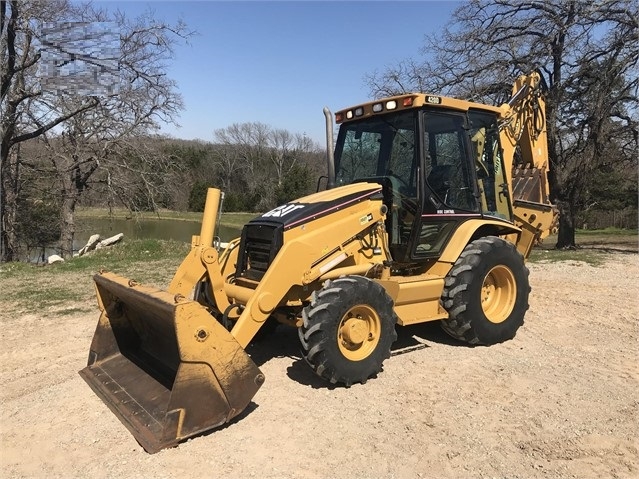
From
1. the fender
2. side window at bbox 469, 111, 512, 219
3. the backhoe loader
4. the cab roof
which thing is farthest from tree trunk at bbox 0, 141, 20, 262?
the fender

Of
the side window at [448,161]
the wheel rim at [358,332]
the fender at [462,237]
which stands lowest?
the wheel rim at [358,332]

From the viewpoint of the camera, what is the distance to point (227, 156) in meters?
65.0

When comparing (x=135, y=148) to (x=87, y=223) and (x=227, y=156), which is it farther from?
(x=227, y=156)

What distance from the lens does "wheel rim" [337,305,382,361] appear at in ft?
15.4

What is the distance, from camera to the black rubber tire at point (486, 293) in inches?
221

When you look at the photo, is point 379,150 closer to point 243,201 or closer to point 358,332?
point 358,332

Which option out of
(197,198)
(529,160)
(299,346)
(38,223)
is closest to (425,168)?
(299,346)

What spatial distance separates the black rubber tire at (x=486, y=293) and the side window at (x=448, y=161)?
0.57 meters

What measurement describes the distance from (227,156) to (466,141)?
61.0 meters

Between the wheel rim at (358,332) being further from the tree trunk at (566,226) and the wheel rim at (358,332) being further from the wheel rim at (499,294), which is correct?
the tree trunk at (566,226)

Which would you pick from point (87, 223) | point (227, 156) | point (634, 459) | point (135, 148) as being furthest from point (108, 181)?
point (227, 156)

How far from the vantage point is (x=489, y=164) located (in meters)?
6.53

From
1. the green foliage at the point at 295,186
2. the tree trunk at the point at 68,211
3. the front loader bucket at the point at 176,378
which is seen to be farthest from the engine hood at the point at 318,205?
the green foliage at the point at 295,186

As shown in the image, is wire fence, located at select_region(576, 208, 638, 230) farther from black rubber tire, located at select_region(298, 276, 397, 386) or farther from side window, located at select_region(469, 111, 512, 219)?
black rubber tire, located at select_region(298, 276, 397, 386)
